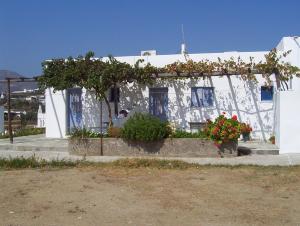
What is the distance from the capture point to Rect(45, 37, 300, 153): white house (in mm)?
18109

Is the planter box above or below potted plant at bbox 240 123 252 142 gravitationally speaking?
below

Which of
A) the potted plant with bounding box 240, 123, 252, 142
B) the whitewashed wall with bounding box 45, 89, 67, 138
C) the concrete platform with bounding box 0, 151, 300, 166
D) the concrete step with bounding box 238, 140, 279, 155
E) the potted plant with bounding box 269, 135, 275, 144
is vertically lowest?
the concrete platform with bounding box 0, 151, 300, 166

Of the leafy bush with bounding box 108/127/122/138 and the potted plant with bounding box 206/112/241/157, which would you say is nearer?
the potted plant with bounding box 206/112/241/157

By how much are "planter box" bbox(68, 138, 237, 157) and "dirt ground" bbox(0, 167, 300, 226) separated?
94.6 inches

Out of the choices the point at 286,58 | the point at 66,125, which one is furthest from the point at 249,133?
the point at 66,125

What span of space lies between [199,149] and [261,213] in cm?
695

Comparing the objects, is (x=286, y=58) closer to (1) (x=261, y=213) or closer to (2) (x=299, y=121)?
(2) (x=299, y=121)

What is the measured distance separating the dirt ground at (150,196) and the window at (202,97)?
7176 mm

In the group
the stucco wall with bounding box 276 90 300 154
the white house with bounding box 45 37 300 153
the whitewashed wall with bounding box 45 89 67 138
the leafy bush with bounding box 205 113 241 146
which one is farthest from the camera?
the whitewashed wall with bounding box 45 89 67 138

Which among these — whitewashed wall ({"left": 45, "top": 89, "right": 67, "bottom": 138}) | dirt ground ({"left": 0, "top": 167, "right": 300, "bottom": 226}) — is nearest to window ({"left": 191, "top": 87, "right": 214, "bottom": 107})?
whitewashed wall ({"left": 45, "top": 89, "right": 67, "bottom": 138})

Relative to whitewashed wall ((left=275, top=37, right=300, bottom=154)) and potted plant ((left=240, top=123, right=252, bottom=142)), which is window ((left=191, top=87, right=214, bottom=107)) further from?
whitewashed wall ((left=275, top=37, right=300, bottom=154))

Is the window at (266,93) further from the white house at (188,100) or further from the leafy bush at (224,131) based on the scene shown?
the leafy bush at (224,131)

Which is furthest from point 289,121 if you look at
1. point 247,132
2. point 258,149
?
point 247,132

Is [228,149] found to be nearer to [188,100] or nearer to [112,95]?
[188,100]
